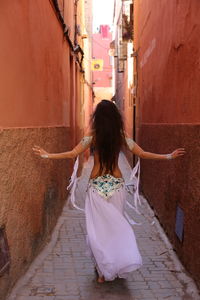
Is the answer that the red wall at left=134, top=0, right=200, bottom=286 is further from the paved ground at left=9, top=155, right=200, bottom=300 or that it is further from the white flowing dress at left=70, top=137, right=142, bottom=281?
the white flowing dress at left=70, top=137, right=142, bottom=281

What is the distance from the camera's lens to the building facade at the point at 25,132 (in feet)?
10.8

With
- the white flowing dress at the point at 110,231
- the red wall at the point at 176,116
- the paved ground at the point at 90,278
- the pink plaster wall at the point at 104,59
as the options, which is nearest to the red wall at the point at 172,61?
the red wall at the point at 176,116

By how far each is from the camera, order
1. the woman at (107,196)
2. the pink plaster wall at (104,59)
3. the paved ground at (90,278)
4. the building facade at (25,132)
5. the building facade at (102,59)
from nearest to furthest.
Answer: the building facade at (25,132)
the paved ground at (90,278)
the woman at (107,196)
the building facade at (102,59)
the pink plaster wall at (104,59)

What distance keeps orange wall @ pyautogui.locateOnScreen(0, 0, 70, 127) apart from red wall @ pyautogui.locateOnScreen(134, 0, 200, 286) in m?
1.62

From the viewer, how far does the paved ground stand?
3736 mm

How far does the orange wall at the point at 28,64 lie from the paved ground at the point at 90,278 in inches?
59.7

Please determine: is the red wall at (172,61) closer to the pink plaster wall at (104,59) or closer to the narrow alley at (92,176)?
the narrow alley at (92,176)

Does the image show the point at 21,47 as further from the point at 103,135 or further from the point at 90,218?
the point at 90,218

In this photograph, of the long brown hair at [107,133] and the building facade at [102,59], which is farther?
the building facade at [102,59]

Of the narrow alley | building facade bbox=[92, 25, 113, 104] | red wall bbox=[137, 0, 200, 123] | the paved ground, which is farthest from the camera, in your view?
building facade bbox=[92, 25, 113, 104]

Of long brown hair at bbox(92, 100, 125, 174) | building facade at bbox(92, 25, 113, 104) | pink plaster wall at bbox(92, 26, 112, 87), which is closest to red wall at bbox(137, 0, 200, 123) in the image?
long brown hair at bbox(92, 100, 125, 174)

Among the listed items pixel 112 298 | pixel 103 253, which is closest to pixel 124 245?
pixel 103 253

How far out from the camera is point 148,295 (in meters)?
3.77

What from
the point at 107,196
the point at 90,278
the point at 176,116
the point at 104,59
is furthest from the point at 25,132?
the point at 104,59
